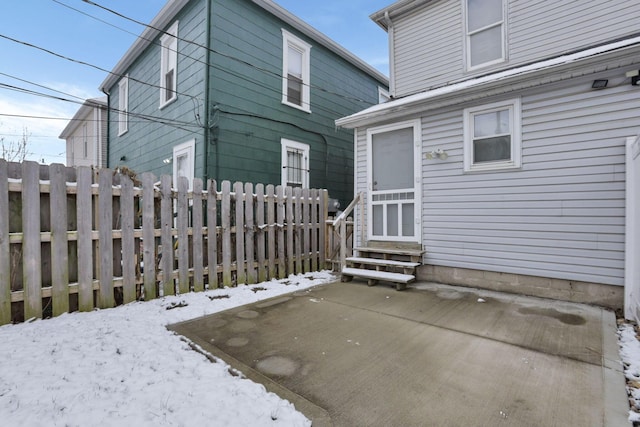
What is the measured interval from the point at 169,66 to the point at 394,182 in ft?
21.9

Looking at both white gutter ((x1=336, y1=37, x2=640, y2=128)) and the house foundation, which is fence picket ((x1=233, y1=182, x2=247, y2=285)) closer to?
white gutter ((x1=336, y1=37, x2=640, y2=128))

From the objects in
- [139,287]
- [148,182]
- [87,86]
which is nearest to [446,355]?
[139,287]

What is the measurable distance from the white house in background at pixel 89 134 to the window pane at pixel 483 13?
11996mm

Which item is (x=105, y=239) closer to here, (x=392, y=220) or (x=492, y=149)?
(x=392, y=220)

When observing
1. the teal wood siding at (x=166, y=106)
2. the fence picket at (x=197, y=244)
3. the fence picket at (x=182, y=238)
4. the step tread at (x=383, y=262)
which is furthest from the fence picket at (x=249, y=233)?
the teal wood siding at (x=166, y=106)

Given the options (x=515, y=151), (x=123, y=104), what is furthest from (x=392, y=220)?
(x=123, y=104)

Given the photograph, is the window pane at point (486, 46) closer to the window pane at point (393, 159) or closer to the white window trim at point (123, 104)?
the window pane at point (393, 159)

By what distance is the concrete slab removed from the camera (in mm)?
1802

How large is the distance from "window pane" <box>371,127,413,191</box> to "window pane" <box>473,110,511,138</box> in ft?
3.67

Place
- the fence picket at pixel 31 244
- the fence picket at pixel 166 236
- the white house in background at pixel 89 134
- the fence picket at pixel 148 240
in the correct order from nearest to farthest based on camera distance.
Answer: the fence picket at pixel 31 244, the fence picket at pixel 148 240, the fence picket at pixel 166 236, the white house in background at pixel 89 134

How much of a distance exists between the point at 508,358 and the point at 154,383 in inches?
107

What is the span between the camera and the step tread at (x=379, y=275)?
4.74 metres

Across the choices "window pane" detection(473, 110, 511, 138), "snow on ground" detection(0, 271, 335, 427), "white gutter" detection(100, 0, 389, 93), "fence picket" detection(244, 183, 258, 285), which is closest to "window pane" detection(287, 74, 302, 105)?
"white gutter" detection(100, 0, 389, 93)

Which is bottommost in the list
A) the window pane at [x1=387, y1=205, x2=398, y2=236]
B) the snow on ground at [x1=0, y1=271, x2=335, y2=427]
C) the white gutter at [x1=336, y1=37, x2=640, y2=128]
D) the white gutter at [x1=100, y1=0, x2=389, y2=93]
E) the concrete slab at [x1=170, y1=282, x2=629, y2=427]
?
the concrete slab at [x1=170, y1=282, x2=629, y2=427]
